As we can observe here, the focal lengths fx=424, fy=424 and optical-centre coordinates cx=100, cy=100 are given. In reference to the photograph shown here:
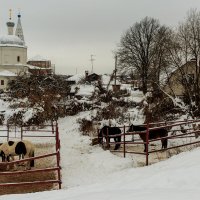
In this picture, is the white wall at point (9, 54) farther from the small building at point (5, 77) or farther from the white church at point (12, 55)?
the small building at point (5, 77)

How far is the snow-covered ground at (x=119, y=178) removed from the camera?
7.45 meters

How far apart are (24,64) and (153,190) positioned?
7002cm

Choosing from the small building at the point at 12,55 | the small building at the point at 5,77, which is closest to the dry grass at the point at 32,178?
the small building at the point at 5,77

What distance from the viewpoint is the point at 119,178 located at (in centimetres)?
1082

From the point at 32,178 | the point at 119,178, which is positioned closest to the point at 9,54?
the point at 32,178

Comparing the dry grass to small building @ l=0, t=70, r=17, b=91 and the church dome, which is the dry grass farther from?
the church dome

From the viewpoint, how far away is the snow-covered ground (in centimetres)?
745

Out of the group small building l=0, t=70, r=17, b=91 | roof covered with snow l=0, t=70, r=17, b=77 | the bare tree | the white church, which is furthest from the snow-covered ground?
the white church

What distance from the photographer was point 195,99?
76.9 ft

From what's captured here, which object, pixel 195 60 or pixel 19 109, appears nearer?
pixel 195 60

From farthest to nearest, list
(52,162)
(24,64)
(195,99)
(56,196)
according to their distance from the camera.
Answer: (24,64) < (195,99) < (52,162) < (56,196)

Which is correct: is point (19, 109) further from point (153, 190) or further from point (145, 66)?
point (153, 190)

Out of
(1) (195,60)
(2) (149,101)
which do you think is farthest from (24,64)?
(1) (195,60)

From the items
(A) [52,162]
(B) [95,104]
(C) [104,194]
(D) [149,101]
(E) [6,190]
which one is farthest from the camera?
(B) [95,104]
